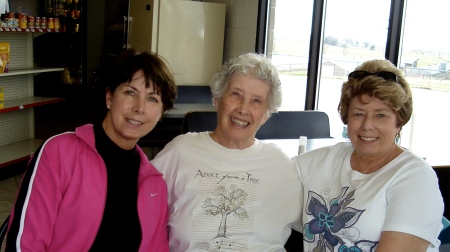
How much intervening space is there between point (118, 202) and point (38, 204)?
26 cm

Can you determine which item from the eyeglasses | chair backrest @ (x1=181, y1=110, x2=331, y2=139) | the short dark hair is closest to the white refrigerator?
chair backrest @ (x1=181, y1=110, x2=331, y2=139)

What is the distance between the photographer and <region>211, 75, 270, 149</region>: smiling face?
197cm

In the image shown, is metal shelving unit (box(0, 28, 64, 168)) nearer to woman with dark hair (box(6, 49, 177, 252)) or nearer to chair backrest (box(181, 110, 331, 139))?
chair backrest (box(181, 110, 331, 139))

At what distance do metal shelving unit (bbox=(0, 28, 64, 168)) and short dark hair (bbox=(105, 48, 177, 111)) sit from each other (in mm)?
3740

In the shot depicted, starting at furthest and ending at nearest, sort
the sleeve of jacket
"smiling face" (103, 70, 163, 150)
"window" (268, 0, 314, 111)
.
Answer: "window" (268, 0, 314, 111), "smiling face" (103, 70, 163, 150), the sleeve of jacket

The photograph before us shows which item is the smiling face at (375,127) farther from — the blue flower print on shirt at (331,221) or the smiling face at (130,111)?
the smiling face at (130,111)

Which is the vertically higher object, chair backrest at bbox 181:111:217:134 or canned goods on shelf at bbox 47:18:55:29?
canned goods on shelf at bbox 47:18:55:29

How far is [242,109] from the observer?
6.44 feet

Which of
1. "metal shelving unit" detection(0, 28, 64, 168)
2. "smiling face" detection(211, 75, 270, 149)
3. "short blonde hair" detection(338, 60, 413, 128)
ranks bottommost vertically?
"metal shelving unit" detection(0, 28, 64, 168)

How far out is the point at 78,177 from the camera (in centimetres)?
161

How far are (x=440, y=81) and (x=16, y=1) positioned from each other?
16.6ft

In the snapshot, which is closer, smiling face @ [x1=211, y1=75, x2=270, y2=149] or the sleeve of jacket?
the sleeve of jacket

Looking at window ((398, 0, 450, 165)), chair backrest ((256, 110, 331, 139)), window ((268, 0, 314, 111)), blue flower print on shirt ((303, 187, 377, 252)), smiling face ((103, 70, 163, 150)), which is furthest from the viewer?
window ((268, 0, 314, 111))

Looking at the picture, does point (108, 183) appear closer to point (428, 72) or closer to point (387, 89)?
point (387, 89)
